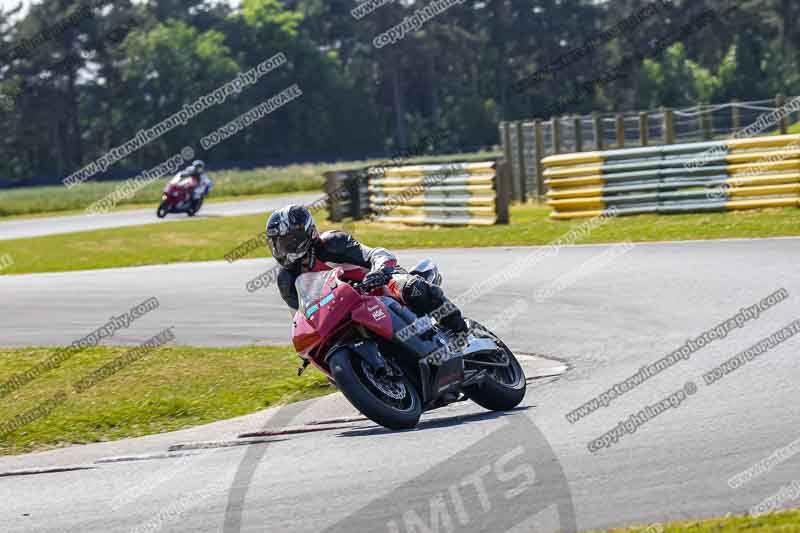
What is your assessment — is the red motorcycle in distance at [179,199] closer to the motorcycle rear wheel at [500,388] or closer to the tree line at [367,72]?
the motorcycle rear wheel at [500,388]

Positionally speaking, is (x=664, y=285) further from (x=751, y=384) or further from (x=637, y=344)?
(x=751, y=384)

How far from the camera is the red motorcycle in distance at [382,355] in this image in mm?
8156

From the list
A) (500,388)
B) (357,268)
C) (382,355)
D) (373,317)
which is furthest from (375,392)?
(500,388)

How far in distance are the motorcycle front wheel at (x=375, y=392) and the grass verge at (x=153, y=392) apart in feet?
7.48

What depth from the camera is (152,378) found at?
38.4ft

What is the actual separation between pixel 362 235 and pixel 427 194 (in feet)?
5.45

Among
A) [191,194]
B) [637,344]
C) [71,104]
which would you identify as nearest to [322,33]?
[71,104]

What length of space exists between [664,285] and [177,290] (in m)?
7.15

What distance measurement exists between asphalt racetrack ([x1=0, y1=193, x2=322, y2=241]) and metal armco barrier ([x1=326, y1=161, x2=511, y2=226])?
6.30 meters

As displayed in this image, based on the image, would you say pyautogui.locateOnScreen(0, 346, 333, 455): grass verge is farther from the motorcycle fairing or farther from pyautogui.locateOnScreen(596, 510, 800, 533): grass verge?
pyautogui.locateOnScreen(596, 510, 800, 533): grass verge

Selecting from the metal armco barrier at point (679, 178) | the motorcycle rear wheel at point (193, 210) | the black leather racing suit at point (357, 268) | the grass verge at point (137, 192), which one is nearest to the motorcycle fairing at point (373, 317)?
the black leather racing suit at point (357, 268)

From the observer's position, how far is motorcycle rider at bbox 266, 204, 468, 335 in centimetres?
855

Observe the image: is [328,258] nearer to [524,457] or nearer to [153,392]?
[524,457]

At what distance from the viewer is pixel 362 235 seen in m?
25.0
